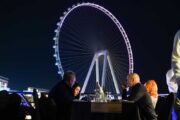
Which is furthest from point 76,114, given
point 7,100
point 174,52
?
point 174,52

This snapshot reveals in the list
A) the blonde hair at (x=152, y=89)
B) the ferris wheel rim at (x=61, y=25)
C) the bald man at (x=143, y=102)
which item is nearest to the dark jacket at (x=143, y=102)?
the bald man at (x=143, y=102)

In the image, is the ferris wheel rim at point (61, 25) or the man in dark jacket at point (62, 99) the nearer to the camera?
the man in dark jacket at point (62, 99)

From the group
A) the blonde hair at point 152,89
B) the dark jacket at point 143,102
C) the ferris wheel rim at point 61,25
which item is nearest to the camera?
the dark jacket at point 143,102

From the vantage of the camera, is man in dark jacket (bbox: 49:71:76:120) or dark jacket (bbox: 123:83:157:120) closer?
dark jacket (bbox: 123:83:157:120)

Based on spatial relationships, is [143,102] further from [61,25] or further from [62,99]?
[61,25]

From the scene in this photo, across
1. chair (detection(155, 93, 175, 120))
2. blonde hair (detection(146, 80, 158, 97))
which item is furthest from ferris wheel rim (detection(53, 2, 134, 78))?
chair (detection(155, 93, 175, 120))

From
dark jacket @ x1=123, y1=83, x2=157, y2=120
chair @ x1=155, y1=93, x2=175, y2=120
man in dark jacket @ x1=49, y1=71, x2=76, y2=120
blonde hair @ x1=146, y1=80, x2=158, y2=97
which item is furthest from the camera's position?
blonde hair @ x1=146, y1=80, x2=158, y2=97

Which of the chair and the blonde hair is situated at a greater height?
the blonde hair

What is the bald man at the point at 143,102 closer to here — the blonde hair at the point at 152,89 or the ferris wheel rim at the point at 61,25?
the blonde hair at the point at 152,89

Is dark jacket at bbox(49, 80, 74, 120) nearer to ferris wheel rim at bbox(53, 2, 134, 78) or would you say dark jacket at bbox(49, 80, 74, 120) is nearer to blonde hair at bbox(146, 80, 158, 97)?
blonde hair at bbox(146, 80, 158, 97)

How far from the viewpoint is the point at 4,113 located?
9.30 ft

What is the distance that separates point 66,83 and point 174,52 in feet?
8.08

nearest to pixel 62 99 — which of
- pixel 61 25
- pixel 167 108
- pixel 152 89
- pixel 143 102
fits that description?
pixel 143 102

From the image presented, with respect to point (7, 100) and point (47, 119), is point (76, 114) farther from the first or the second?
point (7, 100)
